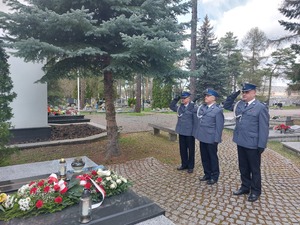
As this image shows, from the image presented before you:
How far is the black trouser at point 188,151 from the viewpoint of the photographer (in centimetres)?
475

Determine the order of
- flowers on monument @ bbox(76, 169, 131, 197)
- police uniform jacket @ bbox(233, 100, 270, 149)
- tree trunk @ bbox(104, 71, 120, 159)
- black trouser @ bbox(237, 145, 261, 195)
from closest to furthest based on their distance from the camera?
1. flowers on monument @ bbox(76, 169, 131, 197)
2. police uniform jacket @ bbox(233, 100, 270, 149)
3. black trouser @ bbox(237, 145, 261, 195)
4. tree trunk @ bbox(104, 71, 120, 159)

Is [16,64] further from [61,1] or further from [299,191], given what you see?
[299,191]

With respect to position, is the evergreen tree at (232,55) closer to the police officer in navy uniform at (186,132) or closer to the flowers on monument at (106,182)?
the police officer in navy uniform at (186,132)

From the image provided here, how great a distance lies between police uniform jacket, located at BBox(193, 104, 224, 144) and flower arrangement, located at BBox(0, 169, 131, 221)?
1.89 metres

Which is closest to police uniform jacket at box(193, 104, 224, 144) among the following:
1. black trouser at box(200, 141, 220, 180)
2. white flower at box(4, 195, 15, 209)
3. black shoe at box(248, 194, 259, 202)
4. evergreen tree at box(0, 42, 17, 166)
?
black trouser at box(200, 141, 220, 180)

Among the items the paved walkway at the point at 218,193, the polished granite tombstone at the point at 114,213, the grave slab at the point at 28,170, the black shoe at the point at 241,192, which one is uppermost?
the polished granite tombstone at the point at 114,213

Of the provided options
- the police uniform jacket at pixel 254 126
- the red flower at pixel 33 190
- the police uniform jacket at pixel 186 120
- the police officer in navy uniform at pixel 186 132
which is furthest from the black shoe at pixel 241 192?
the red flower at pixel 33 190

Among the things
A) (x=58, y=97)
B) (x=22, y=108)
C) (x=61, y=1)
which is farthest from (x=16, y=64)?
(x=58, y=97)

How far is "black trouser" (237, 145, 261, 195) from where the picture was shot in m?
3.46

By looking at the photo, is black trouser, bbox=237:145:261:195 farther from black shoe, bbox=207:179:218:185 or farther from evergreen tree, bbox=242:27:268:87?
evergreen tree, bbox=242:27:268:87

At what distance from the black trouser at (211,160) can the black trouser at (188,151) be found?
0.48 metres

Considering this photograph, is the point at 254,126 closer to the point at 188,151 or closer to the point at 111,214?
the point at 188,151

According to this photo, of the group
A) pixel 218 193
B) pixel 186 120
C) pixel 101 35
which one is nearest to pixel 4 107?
pixel 101 35

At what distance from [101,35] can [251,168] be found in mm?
4099
